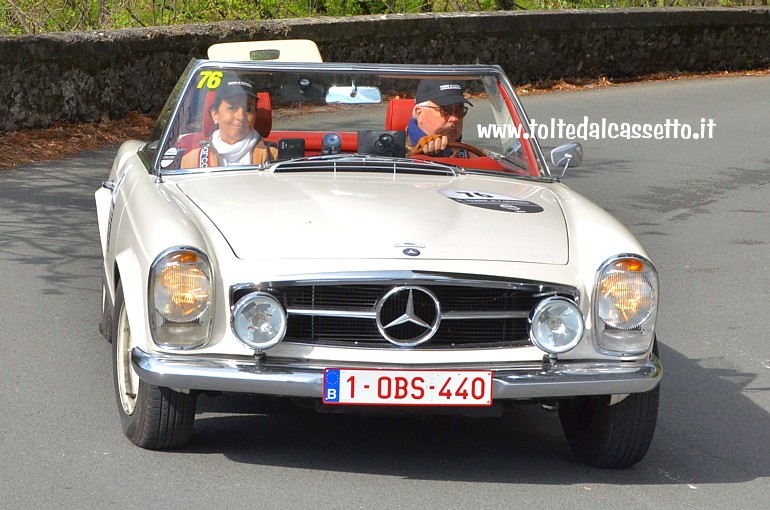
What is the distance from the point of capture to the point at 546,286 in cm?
441

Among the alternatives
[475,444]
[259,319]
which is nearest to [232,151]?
[259,319]

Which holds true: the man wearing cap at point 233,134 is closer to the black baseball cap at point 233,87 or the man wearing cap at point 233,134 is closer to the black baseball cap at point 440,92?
the black baseball cap at point 233,87

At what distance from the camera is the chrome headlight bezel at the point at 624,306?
4480mm

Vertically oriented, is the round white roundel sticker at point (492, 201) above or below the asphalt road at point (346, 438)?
above

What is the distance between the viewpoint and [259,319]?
4.29 metres

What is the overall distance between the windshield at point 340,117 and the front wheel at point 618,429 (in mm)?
1523

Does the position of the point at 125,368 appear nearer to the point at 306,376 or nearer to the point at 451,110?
the point at 306,376

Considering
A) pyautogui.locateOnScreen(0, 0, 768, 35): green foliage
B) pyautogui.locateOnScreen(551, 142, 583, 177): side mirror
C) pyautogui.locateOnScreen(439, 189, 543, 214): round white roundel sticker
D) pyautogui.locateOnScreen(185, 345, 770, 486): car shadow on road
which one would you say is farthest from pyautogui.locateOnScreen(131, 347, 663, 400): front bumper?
pyautogui.locateOnScreen(0, 0, 768, 35): green foliage

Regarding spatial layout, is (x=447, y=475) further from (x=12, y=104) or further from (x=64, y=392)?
(x=12, y=104)

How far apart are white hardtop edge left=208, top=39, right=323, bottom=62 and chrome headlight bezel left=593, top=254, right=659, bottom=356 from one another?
421 cm

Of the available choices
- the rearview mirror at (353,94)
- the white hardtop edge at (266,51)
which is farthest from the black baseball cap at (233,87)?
the white hardtop edge at (266,51)

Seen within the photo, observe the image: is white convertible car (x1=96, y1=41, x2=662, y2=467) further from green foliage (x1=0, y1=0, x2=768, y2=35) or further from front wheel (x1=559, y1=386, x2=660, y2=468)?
green foliage (x1=0, y1=0, x2=768, y2=35)

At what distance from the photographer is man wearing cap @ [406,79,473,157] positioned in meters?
6.11

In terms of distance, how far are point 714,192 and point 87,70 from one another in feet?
21.3
